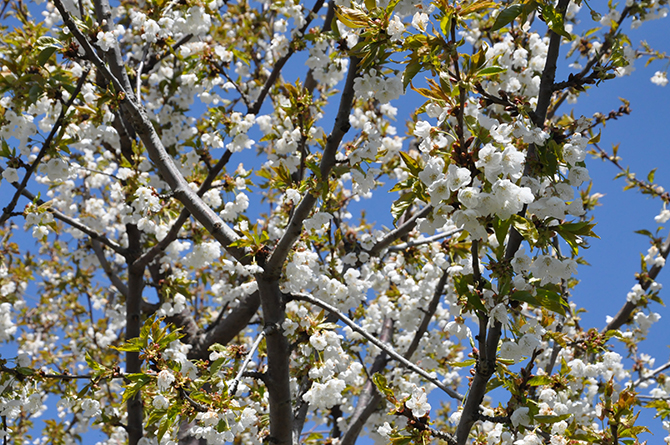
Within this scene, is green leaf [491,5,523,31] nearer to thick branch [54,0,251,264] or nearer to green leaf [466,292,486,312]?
green leaf [466,292,486,312]

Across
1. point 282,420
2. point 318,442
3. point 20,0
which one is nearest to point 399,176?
point 318,442

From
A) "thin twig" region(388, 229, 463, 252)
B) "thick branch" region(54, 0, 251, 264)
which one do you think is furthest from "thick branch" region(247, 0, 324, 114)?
"thin twig" region(388, 229, 463, 252)

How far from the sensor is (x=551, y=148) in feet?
5.67

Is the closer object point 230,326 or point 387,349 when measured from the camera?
point 387,349

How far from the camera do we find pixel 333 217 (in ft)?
11.6

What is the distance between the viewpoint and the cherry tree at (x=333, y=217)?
1.71m

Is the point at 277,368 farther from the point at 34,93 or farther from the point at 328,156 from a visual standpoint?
the point at 34,93

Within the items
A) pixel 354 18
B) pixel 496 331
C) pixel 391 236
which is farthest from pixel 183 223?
pixel 496 331

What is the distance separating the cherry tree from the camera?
1712 millimetres

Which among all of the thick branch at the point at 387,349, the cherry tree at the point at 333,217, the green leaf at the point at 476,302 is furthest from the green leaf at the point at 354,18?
the thick branch at the point at 387,349

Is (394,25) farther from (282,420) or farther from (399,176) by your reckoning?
(399,176)

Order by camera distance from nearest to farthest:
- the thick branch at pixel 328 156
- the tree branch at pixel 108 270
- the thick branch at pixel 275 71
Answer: the thick branch at pixel 328 156
the thick branch at pixel 275 71
the tree branch at pixel 108 270

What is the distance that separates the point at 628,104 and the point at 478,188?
314cm

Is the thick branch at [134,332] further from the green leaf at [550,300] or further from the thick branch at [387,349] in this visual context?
the green leaf at [550,300]
